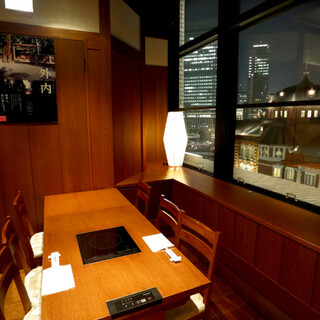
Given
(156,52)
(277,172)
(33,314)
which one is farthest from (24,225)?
(156,52)

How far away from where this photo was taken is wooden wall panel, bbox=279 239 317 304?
162cm

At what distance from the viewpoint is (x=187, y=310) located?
152cm

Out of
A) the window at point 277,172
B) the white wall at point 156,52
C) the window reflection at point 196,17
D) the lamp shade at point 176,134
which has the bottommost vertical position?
the window at point 277,172

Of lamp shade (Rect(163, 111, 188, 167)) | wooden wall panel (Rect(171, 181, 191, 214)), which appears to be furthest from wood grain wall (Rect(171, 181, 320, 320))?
lamp shade (Rect(163, 111, 188, 167))

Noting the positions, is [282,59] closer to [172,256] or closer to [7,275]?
[172,256]

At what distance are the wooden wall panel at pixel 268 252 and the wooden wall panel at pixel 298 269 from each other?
0.15ft

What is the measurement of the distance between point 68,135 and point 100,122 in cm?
37

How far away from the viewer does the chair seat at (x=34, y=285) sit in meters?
1.62

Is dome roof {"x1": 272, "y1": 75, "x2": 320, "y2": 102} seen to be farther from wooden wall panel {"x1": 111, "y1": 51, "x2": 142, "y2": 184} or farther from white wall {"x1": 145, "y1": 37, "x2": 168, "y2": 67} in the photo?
white wall {"x1": 145, "y1": 37, "x2": 168, "y2": 67}

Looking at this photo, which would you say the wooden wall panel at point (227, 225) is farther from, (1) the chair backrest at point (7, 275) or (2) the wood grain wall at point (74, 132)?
(1) the chair backrest at point (7, 275)

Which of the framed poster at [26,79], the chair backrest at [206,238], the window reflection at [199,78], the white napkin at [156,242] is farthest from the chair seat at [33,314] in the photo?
the window reflection at [199,78]

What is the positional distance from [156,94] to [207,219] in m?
2.34

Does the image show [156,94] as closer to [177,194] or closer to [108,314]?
[177,194]

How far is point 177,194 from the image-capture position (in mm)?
3174
